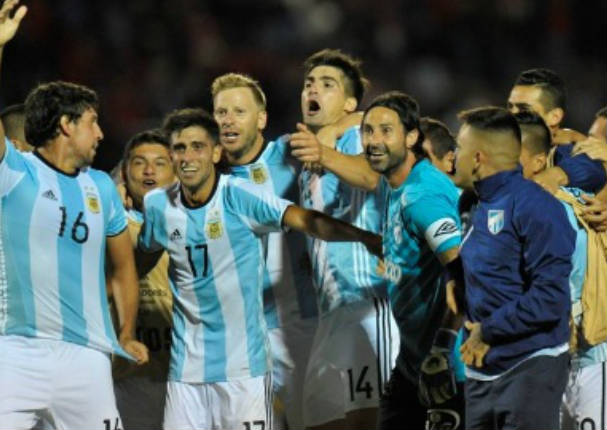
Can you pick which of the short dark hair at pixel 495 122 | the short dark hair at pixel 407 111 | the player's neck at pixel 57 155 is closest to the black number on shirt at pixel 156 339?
the player's neck at pixel 57 155

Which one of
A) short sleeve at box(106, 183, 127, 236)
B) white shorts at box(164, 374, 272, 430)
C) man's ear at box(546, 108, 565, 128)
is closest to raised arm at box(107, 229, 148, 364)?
short sleeve at box(106, 183, 127, 236)

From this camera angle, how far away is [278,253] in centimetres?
788

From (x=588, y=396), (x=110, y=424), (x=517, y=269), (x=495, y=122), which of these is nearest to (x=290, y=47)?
(x=588, y=396)

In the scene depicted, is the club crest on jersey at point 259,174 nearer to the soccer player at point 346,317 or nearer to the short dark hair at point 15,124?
the soccer player at point 346,317

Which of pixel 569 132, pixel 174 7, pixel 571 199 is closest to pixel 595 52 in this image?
pixel 174 7

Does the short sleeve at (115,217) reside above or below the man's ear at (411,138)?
below

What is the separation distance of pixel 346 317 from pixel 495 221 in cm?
165

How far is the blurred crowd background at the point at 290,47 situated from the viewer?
43.5 ft

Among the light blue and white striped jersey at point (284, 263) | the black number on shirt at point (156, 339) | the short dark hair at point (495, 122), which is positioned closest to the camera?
the short dark hair at point (495, 122)

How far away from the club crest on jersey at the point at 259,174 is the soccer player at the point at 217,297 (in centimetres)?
62

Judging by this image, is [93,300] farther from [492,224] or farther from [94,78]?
[94,78]

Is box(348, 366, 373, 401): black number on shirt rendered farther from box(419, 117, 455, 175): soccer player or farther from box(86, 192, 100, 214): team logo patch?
box(86, 192, 100, 214): team logo patch

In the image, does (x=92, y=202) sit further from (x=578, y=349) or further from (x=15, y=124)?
(x=578, y=349)

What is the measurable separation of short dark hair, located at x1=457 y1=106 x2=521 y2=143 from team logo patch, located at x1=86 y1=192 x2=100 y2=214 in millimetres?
1822
